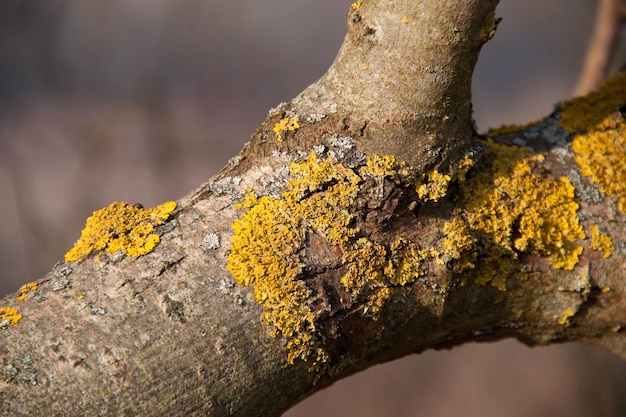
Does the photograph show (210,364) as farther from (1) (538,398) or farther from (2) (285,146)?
(1) (538,398)

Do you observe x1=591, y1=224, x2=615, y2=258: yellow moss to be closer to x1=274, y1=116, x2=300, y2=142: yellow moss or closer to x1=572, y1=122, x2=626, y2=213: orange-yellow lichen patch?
x1=572, y1=122, x2=626, y2=213: orange-yellow lichen patch

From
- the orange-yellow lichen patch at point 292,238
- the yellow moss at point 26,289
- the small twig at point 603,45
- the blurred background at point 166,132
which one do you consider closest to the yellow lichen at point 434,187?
the orange-yellow lichen patch at point 292,238

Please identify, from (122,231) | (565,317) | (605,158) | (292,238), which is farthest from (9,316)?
(605,158)

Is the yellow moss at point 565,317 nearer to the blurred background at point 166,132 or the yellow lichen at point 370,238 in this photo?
the yellow lichen at point 370,238

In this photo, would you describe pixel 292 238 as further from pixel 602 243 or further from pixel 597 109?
pixel 597 109

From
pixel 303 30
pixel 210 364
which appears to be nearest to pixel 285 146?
pixel 210 364

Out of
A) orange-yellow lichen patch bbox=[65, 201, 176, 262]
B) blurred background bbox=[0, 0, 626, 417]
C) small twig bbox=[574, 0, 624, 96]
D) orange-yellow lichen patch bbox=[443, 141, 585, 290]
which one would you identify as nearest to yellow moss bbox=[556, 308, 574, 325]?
orange-yellow lichen patch bbox=[443, 141, 585, 290]
